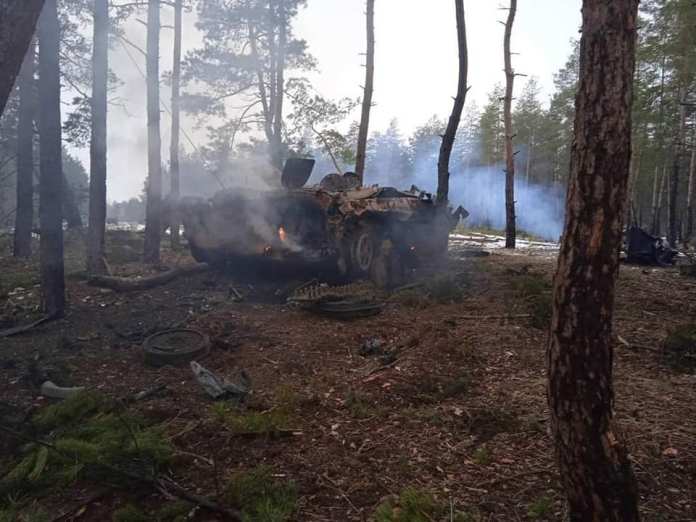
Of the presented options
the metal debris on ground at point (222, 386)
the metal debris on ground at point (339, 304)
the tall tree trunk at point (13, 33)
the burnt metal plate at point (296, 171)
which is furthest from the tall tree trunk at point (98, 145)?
the tall tree trunk at point (13, 33)

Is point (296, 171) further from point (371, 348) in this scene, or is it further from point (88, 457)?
point (88, 457)

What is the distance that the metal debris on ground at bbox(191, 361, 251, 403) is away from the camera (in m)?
4.48

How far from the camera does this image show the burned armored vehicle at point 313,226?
363 inches

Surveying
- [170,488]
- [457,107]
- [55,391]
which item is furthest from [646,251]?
[55,391]

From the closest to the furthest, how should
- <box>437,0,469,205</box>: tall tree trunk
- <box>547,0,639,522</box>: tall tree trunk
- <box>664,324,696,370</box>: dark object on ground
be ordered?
<box>547,0,639,522</box>: tall tree trunk
<box>664,324,696,370</box>: dark object on ground
<box>437,0,469,205</box>: tall tree trunk

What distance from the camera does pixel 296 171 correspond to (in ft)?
35.0

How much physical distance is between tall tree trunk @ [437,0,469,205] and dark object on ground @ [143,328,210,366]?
903 cm

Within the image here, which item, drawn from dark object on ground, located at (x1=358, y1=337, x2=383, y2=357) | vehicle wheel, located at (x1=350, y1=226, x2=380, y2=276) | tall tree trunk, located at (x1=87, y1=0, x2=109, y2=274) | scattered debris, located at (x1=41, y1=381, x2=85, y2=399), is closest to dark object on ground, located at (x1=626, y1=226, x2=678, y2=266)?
vehicle wheel, located at (x1=350, y1=226, x2=380, y2=276)

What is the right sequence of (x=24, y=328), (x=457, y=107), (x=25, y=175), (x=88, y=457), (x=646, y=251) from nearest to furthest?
(x=88, y=457), (x=24, y=328), (x=646, y=251), (x=457, y=107), (x=25, y=175)

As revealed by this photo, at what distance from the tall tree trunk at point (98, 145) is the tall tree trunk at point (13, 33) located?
29.8 ft

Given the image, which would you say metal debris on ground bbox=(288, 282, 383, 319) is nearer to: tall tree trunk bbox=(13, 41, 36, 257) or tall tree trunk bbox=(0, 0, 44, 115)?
tall tree trunk bbox=(0, 0, 44, 115)

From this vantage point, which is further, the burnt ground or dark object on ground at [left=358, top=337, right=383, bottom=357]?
dark object on ground at [left=358, top=337, right=383, bottom=357]

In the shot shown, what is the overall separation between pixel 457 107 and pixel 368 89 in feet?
11.5

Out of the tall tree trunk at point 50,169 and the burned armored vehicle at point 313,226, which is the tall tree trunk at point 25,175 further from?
the tall tree trunk at point 50,169
